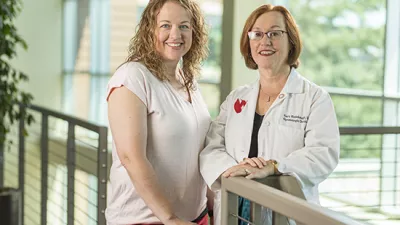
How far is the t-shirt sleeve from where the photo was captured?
2.25 meters

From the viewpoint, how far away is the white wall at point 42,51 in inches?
444

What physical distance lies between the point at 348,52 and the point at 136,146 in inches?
223

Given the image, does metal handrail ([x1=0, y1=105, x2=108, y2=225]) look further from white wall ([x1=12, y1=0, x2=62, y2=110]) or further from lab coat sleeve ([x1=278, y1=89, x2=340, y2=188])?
white wall ([x1=12, y1=0, x2=62, y2=110])

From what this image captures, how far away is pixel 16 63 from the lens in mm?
11070

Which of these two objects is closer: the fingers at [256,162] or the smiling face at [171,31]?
the fingers at [256,162]

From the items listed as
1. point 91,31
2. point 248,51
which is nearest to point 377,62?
point 248,51

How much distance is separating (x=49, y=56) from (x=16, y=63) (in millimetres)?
880

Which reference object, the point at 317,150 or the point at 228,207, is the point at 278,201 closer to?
the point at 228,207

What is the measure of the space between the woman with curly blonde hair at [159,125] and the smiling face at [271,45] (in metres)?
0.24

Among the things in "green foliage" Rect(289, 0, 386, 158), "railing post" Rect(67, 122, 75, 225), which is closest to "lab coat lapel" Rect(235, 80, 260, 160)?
"railing post" Rect(67, 122, 75, 225)

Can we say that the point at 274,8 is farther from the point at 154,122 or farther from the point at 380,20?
the point at 380,20

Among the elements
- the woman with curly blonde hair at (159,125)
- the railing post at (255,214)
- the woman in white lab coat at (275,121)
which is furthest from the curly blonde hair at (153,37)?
the railing post at (255,214)

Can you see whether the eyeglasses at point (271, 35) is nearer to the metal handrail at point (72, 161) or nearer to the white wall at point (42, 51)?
the metal handrail at point (72, 161)

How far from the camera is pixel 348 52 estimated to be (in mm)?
7516
